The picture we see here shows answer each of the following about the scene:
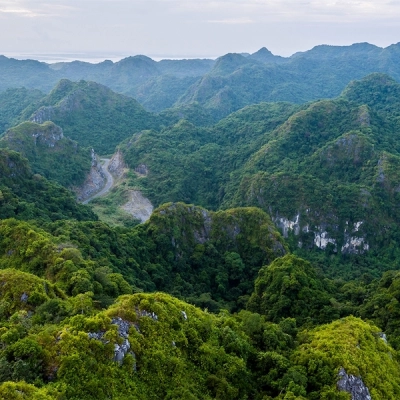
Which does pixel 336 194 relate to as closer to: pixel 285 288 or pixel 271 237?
pixel 271 237

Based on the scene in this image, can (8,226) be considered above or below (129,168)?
above

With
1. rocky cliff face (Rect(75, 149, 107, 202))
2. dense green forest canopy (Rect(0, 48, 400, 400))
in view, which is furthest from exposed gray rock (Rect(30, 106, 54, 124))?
rocky cliff face (Rect(75, 149, 107, 202))

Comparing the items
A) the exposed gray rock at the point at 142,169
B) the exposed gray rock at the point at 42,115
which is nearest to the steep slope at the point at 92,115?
the exposed gray rock at the point at 42,115

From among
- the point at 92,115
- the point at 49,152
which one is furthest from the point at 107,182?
the point at 92,115

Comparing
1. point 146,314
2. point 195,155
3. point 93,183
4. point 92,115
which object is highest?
point 92,115

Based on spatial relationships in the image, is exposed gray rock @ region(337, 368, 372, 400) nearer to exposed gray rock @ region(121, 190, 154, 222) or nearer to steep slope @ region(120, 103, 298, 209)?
exposed gray rock @ region(121, 190, 154, 222)

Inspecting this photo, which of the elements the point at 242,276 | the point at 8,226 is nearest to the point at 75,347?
the point at 8,226

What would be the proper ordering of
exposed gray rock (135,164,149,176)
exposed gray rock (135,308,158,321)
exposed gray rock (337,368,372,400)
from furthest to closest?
exposed gray rock (135,164,149,176) < exposed gray rock (337,368,372,400) < exposed gray rock (135,308,158,321)

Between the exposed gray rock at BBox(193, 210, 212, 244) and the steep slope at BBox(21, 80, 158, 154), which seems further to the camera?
the steep slope at BBox(21, 80, 158, 154)

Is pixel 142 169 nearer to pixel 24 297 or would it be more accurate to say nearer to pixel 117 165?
pixel 117 165
